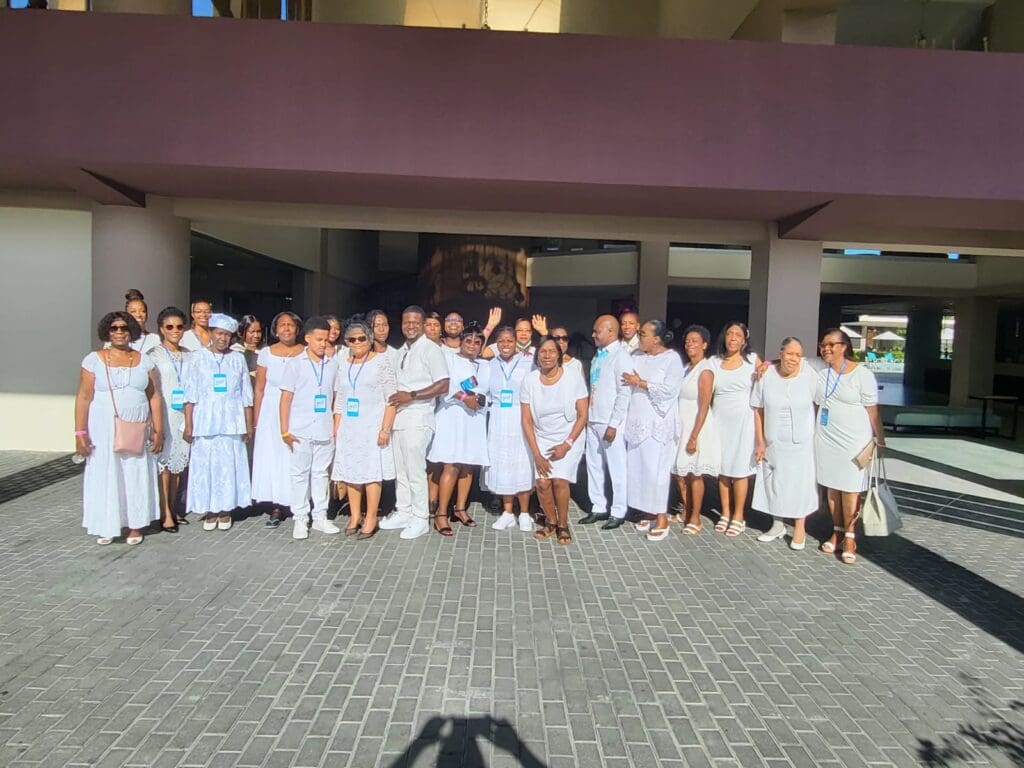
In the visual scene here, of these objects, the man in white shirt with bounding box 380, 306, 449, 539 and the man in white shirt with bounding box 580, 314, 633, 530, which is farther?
the man in white shirt with bounding box 580, 314, 633, 530

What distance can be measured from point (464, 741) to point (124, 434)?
3560 mm

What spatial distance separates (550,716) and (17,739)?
7.67 ft

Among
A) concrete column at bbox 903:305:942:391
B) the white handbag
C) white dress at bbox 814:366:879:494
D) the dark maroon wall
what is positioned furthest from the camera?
concrete column at bbox 903:305:942:391

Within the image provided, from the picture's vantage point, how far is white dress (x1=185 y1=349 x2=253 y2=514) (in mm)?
5219

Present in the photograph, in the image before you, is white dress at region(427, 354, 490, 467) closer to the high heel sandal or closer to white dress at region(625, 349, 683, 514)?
the high heel sandal

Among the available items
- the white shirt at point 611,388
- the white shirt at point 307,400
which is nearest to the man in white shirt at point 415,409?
the white shirt at point 307,400

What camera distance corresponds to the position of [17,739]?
2695 mm

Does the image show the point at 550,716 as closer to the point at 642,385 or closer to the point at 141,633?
the point at 141,633

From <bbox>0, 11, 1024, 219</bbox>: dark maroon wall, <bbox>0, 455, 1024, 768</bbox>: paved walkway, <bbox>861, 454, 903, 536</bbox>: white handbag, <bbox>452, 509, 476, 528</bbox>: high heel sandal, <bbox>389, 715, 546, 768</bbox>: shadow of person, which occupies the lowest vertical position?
<bbox>389, 715, 546, 768</bbox>: shadow of person

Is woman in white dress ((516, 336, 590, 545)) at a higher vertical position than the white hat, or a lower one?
lower

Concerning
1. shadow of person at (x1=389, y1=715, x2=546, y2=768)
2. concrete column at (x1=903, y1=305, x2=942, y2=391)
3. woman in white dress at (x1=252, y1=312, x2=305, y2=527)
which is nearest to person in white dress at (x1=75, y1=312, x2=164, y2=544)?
woman in white dress at (x1=252, y1=312, x2=305, y2=527)

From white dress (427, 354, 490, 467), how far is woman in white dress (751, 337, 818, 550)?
244 centimetres

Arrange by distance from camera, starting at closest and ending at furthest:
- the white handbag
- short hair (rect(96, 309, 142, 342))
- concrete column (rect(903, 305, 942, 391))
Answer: short hair (rect(96, 309, 142, 342))
the white handbag
concrete column (rect(903, 305, 942, 391))

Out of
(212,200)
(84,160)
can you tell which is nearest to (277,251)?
(212,200)
